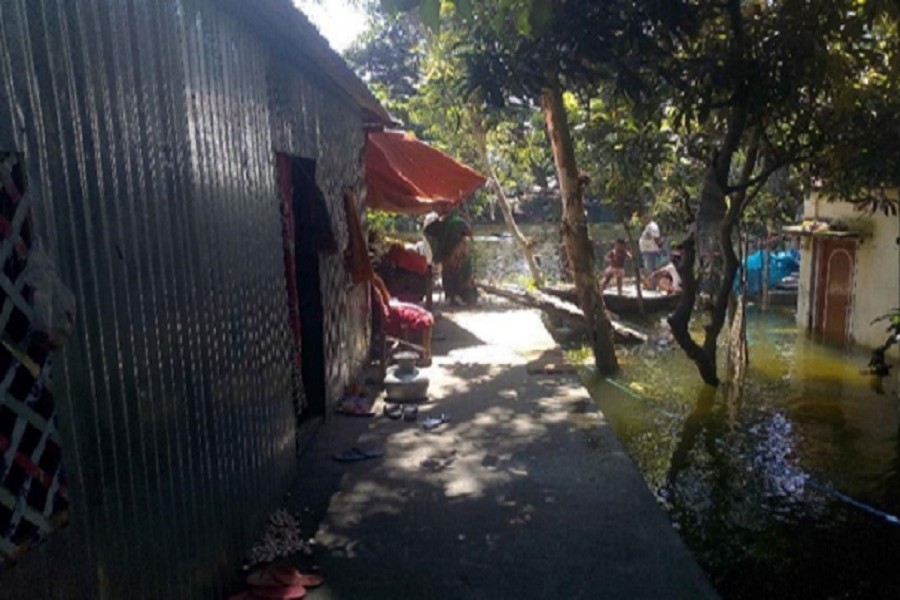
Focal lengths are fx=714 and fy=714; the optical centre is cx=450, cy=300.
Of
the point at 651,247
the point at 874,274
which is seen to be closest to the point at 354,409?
the point at 874,274

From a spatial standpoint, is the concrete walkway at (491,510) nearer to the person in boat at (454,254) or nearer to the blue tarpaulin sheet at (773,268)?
the person in boat at (454,254)

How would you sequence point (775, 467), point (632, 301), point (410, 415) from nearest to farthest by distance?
point (410, 415)
point (775, 467)
point (632, 301)

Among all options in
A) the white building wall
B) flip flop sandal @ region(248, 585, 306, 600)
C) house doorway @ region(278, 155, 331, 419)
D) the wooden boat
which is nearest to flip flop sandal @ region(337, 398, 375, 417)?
house doorway @ region(278, 155, 331, 419)

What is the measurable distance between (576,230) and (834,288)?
305 inches

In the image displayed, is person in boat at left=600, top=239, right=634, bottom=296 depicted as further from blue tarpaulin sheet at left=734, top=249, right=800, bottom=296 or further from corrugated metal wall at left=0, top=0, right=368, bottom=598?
corrugated metal wall at left=0, top=0, right=368, bottom=598

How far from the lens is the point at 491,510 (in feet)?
15.8

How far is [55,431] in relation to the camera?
2.25 metres

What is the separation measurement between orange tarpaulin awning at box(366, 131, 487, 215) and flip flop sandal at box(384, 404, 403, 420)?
4.41 metres

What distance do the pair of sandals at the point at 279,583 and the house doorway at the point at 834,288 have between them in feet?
45.4

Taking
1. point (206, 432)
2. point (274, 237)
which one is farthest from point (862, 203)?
point (206, 432)

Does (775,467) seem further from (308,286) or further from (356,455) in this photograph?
(308,286)

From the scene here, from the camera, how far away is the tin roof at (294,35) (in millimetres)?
4168

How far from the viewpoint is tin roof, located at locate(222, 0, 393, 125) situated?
164 inches

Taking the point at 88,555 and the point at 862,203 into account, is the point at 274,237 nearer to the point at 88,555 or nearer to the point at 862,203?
the point at 88,555
